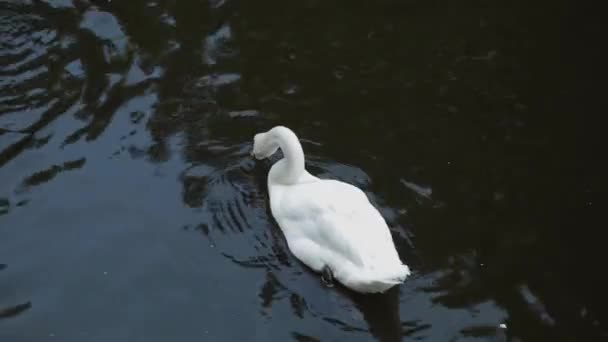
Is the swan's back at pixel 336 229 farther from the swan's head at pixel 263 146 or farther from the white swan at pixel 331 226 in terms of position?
the swan's head at pixel 263 146

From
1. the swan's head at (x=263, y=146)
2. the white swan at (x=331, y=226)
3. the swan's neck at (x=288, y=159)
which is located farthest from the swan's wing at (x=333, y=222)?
the swan's head at (x=263, y=146)

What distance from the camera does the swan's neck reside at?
6.62m

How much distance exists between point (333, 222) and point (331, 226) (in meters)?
0.03

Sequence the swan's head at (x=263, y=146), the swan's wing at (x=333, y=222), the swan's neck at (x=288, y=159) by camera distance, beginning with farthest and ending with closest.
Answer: the swan's head at (x=263, y=146)
the swan's neck at (x=288, y=159)
the swan's wing at (x=333, y=222)

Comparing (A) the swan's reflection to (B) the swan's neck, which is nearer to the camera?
(A) the swan's reflection

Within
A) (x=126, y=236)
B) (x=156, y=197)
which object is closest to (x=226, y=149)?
(x=156, y=197)

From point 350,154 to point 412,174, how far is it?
54 centimetres

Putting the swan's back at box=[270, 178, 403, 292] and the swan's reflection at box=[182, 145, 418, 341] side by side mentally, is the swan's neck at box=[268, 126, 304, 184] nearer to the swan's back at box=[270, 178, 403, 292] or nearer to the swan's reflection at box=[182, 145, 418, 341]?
the swan's back at box=[270, 178, 403, 292]

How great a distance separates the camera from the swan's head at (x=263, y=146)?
6973 millimetres

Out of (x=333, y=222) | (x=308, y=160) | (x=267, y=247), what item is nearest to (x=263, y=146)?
(x=308, y=160)

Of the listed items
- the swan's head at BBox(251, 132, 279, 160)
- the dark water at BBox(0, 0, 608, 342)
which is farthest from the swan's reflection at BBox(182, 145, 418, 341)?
the swan's head at BBox(251, 132, 279, 160)

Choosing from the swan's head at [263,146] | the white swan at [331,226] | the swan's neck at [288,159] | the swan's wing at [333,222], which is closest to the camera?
the white swan at [331,226]

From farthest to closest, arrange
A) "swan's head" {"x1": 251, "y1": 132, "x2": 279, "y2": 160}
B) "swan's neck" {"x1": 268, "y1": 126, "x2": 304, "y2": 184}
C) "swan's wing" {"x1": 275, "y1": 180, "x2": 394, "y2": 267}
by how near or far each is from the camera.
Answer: "swan's head" {"x1": 251, "y1": 132, "x2": 279, "y2": 160}
"swan's neck" {"x1": 268, "y1": 126, "x2": 304, "y2": 184}
"swan's wing" {"x1": 275, "y1": 180, "x2": 394, "y2": 267}

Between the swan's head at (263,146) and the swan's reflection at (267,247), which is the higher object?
the swan's head at (263,146)
